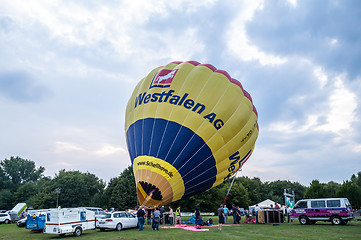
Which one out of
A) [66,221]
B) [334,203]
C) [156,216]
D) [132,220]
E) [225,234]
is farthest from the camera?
[334,203]

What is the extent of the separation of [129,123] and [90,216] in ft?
19.3

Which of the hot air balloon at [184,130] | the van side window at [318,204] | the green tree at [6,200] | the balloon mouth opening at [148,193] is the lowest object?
the green tree at [6,200]

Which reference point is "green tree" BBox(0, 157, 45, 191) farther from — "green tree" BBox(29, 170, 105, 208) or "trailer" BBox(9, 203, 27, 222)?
"trailer" BBox(9, 203, 27, 222)

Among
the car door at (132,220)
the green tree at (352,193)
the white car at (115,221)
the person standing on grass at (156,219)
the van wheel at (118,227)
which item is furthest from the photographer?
the green tree at (352,193)

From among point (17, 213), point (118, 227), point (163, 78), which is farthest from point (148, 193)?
point (17, 213)

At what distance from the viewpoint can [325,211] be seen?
18.3 m

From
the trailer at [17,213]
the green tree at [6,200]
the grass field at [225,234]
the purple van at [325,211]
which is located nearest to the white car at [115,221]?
the grass field at [225,234]

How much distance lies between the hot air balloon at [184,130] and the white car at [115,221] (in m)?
1.49

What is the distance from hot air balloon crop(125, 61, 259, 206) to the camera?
15.3m

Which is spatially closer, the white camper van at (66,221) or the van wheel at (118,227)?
the white camper van at (66,221)

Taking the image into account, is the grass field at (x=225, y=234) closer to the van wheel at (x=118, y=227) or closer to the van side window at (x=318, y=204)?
the van wheel at (x=118, y=227)

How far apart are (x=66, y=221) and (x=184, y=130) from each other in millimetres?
7491

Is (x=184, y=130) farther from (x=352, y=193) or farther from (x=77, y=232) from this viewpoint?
(x=352, y=193)

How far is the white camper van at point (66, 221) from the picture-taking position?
44.2 ft
